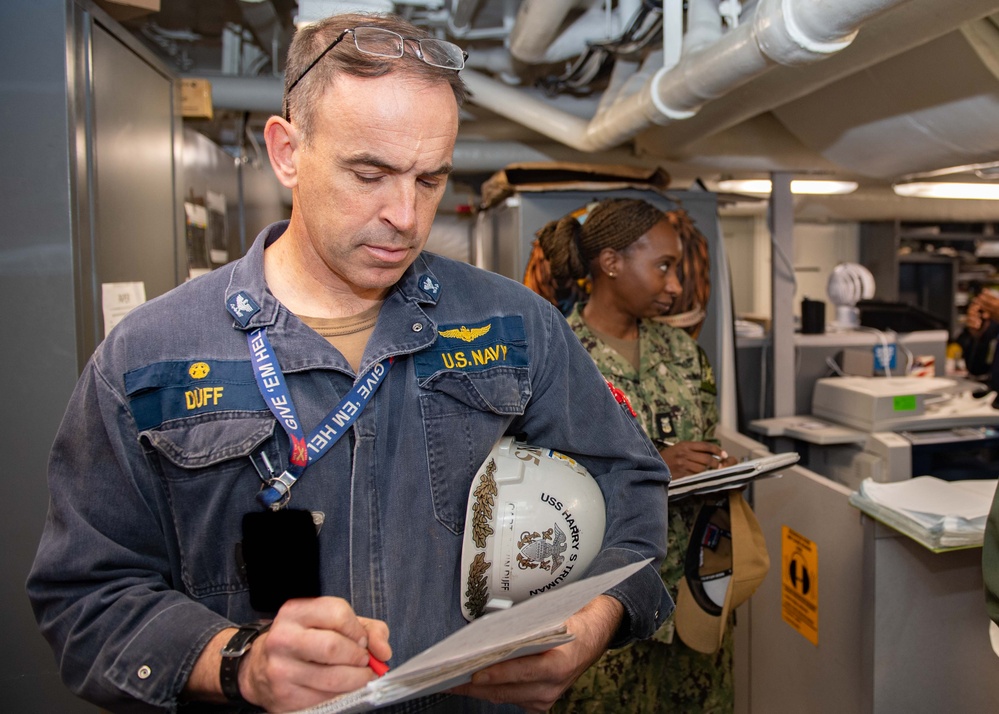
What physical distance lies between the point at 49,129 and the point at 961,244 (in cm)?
864

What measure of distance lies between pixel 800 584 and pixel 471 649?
6.51ft

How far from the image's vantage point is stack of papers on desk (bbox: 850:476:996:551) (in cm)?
168

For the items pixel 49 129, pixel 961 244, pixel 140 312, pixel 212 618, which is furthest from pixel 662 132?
pixel 961 244

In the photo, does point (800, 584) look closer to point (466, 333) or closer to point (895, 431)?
point (895, 431)

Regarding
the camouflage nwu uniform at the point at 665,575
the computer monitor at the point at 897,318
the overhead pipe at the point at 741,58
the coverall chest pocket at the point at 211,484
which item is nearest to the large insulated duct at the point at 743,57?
the overhead pipe at the point at 741,58

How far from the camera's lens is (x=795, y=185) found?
376 centimetres

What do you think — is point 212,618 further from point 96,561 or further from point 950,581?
point 950,581

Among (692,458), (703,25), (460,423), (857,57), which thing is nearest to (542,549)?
(460,423)

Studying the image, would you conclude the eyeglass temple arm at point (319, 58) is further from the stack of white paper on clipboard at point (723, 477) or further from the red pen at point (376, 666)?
the stack of white paper on clipboard at point (723, 477)

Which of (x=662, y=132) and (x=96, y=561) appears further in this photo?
(x=662, y=132)

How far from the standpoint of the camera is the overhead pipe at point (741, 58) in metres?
1.46

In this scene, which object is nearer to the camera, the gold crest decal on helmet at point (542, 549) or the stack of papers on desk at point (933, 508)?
the gold crest decal on helmet at point (542, 549)

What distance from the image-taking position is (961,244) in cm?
792

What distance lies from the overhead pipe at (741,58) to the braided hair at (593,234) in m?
0.32
